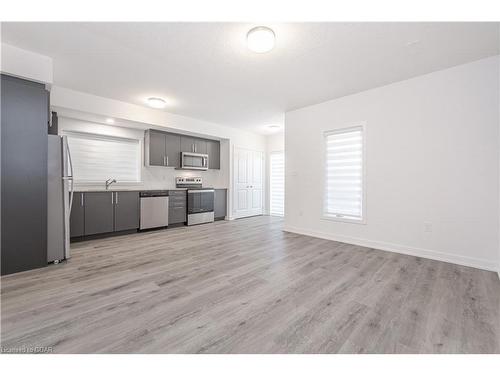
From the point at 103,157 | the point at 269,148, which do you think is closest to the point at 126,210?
the point at 103,157

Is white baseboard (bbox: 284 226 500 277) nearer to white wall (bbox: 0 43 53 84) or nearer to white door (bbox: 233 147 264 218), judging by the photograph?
white door (bbox: 233 147 264 218)

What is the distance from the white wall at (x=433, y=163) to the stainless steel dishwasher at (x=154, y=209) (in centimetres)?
336

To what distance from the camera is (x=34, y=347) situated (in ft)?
4.47

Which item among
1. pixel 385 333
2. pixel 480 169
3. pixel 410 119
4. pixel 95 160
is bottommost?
pixel 385 333

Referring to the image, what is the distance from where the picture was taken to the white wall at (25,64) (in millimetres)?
2446

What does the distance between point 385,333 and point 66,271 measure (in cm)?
318

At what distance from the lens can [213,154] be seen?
20.6 feet

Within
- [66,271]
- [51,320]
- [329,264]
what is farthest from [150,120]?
[329,264]

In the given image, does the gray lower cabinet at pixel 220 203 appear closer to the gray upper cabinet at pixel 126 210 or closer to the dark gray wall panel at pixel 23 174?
the gray upper cabinet at pixel 126 210
